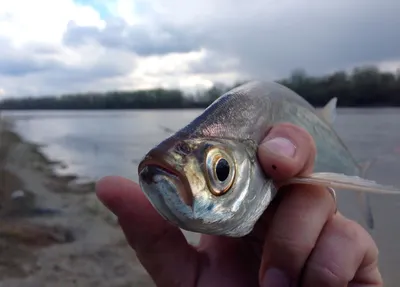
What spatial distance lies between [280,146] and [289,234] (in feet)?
1.02

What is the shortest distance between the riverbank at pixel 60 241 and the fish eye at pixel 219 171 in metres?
5.86

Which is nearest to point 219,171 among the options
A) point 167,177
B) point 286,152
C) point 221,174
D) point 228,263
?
point 221,174

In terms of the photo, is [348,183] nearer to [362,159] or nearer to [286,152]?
[286,152]

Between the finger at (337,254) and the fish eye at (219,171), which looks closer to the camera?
the fish eye at (219,171)

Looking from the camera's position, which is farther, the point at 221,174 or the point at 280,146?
the point at 280,146

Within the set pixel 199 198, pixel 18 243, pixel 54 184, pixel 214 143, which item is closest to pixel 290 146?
pixel 214 143

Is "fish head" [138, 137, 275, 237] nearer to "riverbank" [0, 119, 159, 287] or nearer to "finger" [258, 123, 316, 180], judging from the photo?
"finger" [258, 123, 316, 180]

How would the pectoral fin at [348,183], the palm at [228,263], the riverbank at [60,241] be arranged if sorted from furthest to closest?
the riverbank at [60,241]
the palm at [228,263]
the pectoral fin at [348,183]

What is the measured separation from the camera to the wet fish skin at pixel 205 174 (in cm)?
135

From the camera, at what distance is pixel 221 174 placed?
1.45 meters

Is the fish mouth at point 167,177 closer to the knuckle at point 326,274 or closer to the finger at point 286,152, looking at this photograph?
the finger at point 286,152

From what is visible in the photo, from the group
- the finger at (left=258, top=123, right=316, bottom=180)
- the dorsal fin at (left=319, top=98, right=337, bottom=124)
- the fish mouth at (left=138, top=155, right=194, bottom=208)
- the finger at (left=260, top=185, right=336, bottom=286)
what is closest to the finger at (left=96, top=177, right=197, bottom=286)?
the finger at (left=260, top=185, right=336, bottom=286)

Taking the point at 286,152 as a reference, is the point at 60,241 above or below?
below

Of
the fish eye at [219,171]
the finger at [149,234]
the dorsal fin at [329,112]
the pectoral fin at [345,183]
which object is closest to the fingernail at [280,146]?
the pectoral fin at [345,183]
